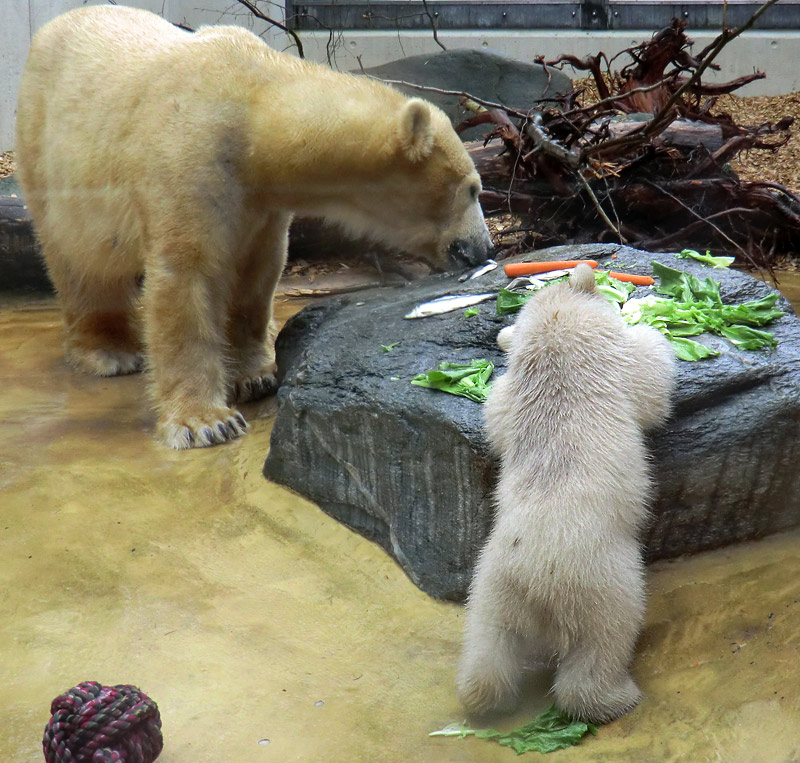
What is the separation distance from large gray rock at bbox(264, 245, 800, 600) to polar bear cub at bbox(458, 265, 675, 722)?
0.27 metres

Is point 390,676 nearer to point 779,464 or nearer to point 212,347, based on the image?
point 779,464

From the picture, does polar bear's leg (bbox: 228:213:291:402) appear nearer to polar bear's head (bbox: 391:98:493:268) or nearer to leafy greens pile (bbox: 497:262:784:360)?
polar bear's head (bbox: 391:98:493:268)

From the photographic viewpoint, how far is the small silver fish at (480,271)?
4316 mm

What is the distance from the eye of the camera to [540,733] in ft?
Result: 7.92

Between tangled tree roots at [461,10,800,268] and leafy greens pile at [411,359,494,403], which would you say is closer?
leafy greens pile at [411,359,494,403]

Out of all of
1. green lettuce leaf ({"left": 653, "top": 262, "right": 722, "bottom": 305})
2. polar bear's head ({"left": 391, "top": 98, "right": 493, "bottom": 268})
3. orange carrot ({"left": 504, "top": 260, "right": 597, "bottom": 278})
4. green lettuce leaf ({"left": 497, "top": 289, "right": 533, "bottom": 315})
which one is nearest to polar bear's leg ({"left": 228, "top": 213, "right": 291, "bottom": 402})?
polar bear's head ({"left": 391, "top": 98, "right": 493, "bottom": 268})

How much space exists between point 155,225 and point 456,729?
2.83m

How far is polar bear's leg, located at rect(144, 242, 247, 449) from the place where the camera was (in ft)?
14.0

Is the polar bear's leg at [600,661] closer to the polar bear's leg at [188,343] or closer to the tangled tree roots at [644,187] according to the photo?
the polar bear's leg at [188,343]

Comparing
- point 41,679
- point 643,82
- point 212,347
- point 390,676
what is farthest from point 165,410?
point 643,82

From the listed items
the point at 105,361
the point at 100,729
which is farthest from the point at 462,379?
the point at 105,361

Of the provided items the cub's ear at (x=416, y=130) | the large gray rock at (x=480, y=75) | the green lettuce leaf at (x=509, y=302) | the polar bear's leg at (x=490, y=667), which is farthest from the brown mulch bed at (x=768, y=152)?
the polar bear's leg at (x=490, y=667)

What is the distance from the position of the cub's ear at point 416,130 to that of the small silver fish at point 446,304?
76 cm

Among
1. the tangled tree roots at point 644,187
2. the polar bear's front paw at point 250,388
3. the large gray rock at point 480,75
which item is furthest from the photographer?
the large gray rock at point 480,75
